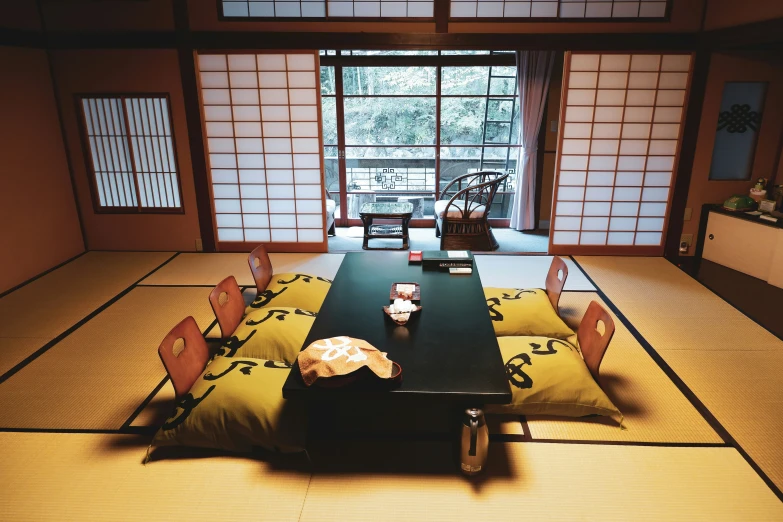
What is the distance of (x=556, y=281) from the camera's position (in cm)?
338

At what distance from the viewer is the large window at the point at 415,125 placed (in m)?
6.20

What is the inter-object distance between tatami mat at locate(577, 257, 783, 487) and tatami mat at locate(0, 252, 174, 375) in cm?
419

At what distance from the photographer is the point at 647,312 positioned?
12.9ft

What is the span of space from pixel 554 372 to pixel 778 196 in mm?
3769

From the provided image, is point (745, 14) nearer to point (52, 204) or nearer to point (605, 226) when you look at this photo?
point (605, 226)

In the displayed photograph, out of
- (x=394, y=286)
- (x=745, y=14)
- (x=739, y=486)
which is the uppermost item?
(x=745, y=14)

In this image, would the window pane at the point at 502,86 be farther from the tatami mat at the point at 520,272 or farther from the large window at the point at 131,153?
the large window at the point at 131,153

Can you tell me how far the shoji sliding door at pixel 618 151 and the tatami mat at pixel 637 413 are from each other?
2.28 meters

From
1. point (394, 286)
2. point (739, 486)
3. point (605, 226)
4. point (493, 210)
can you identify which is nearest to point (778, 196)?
point (605, 226)

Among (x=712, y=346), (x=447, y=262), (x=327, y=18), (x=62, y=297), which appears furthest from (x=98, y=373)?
(x=712, y=346)

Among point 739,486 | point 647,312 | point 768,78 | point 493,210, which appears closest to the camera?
point 739,486

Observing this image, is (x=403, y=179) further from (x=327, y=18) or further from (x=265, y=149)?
(x=327, y=18)

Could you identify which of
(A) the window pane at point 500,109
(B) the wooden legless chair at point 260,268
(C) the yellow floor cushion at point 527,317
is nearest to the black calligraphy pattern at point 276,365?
(B) the wooden legless chair at point 260,268

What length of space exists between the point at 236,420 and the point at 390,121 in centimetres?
491
